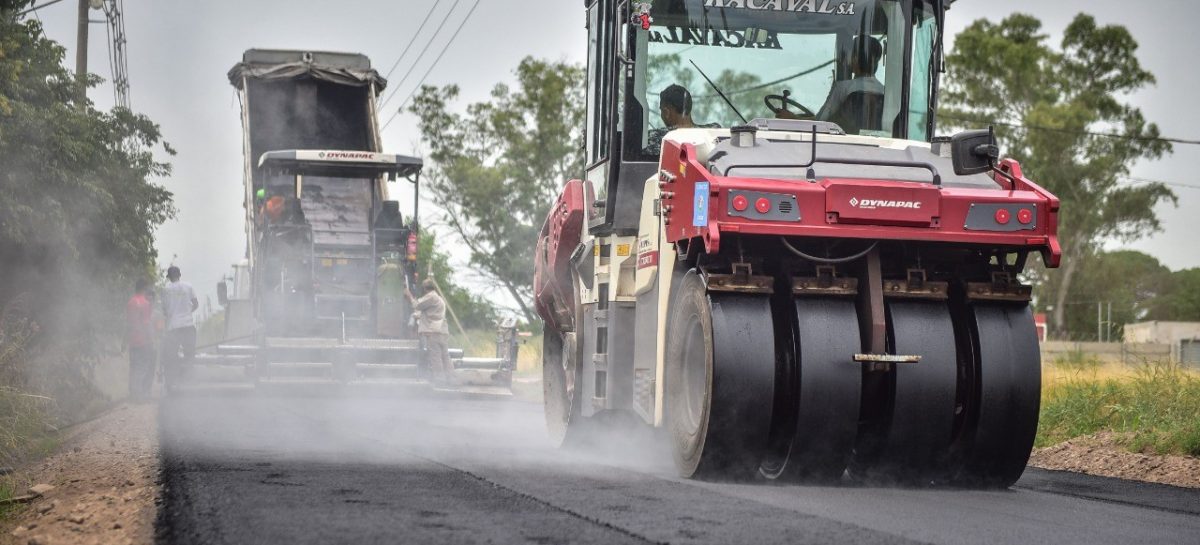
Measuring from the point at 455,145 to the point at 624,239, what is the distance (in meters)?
32.4

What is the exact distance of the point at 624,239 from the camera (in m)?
9.65

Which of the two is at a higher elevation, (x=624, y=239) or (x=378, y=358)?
(x=624, y=239)

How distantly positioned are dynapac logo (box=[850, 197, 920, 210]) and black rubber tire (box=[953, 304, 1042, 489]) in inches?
27.7

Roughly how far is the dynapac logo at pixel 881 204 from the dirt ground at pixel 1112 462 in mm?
2515

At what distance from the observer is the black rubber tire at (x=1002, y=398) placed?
25.5 ft

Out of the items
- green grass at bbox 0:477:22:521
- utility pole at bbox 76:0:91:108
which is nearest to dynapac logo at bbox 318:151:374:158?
utility pole at bbox 76:0:91:108

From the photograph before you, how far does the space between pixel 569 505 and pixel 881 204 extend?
7.44ft

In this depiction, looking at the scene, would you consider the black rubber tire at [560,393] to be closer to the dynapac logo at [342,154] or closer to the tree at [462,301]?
the dynapac logo at [342,154]

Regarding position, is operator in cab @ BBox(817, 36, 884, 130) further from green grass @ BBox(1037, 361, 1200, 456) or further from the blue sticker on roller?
green grass @ BBox(1037, 361, 1200, 456)

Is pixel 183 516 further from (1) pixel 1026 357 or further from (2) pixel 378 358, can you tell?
(2) pixel 378 358

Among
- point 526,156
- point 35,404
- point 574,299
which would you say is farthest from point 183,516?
point 526,156

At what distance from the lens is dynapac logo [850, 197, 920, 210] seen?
24.9 ft

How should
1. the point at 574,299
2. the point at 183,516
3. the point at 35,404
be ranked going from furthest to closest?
1. the point at 35,404
2. the point at 574,299
3. the point at 183,516

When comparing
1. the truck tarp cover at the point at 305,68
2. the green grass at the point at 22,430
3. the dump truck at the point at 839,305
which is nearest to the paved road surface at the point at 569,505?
the dump truck at the point at 839,305
